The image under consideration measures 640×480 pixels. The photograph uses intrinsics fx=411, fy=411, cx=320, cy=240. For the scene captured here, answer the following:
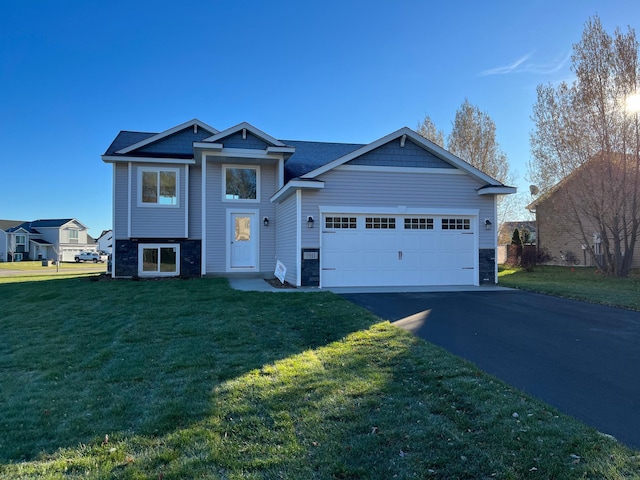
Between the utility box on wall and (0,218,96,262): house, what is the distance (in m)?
52.6

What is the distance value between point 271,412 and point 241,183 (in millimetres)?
13456

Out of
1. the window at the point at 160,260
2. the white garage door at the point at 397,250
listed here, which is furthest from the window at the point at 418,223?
the window at the point at 160,260

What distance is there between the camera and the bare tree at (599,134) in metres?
16.8

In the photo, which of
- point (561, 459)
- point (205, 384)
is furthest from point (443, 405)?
point (205, 384)

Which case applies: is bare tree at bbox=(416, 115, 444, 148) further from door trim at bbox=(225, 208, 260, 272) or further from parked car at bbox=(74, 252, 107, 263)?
parked car at bbox=(74, 252, 107, 263)

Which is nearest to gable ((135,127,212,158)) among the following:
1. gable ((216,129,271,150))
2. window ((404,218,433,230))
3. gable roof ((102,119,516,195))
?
gable roof ((102,119,516,195))

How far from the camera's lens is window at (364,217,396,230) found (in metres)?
12.7

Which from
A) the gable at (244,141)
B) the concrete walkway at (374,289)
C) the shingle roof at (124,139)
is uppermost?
the shingle roof at (124,139)

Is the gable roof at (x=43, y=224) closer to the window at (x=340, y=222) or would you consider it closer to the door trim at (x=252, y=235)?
the door trim at (x=252, y=235)

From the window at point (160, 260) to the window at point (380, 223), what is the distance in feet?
25.8

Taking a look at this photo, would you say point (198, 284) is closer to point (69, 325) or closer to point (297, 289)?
point (297, 289)

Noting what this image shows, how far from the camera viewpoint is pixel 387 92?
1647cm

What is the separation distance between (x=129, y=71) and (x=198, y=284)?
8.72 meters

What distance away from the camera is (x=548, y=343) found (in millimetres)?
6016
